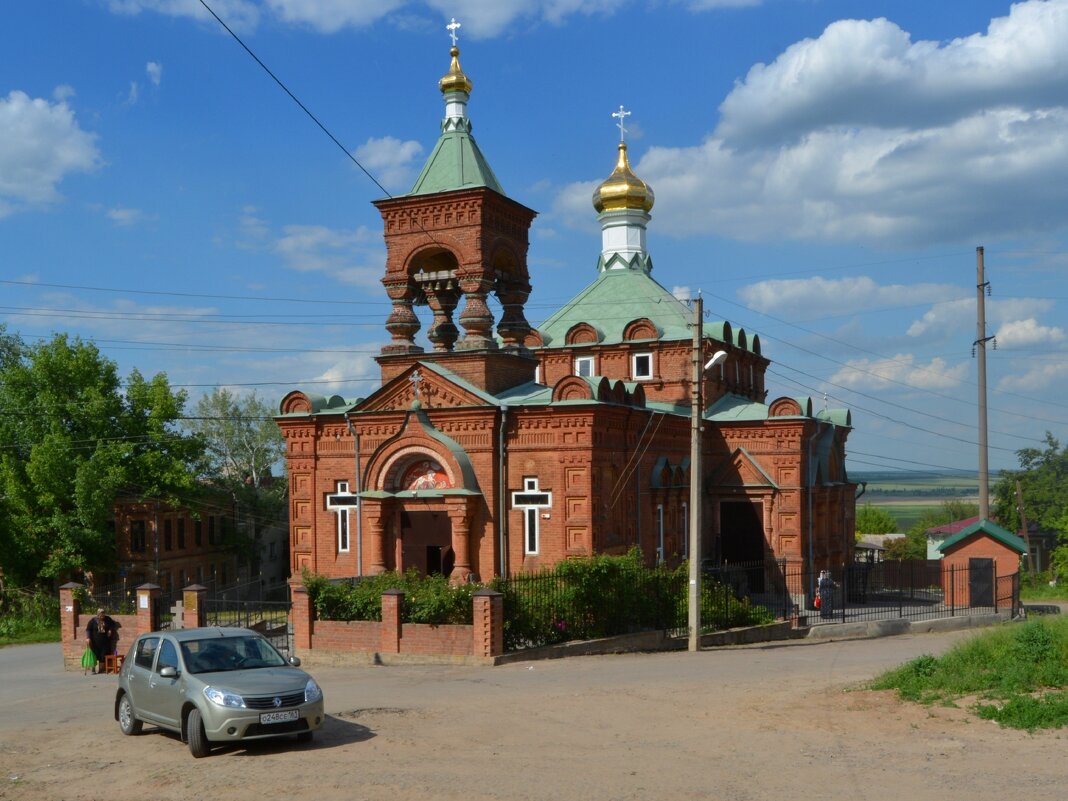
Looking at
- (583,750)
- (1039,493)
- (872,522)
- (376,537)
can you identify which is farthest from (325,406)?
(872,522)

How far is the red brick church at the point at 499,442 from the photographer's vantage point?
24312 mm

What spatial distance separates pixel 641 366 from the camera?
3162cm

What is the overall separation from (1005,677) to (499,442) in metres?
14.1

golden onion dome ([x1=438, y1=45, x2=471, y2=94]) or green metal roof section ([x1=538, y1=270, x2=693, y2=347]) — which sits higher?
golden onion dome ([x1=438, y1=45, x2=471, y2=94])

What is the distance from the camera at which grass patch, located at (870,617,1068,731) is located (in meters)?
10.9

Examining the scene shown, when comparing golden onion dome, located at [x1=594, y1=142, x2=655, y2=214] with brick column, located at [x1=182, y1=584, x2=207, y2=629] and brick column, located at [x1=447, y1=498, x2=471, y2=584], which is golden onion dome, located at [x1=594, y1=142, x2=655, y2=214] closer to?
brick column, located at [x1=447, y1=498, x2=471, y2=584]

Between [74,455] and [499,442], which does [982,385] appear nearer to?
[499,442]

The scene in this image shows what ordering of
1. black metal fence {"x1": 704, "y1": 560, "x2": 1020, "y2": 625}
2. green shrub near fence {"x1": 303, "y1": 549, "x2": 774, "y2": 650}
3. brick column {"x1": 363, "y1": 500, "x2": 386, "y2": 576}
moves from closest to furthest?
green shrub near fence {"x1": 303, "y1": 549, "x2": 774, "y2": 650}
brick column {"x1": 363, "y1": 500, "x2": 386, "y2": 576}
black metal fence {"x1": 704, "y1": 560, "x2": 1020, "y2": 625}

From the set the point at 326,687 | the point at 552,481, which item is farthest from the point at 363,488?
the point at 326,687

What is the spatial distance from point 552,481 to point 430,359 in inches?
176

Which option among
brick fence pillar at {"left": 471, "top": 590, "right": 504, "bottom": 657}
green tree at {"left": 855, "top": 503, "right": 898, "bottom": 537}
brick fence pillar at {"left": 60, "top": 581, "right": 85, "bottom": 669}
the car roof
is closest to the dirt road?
the car roof

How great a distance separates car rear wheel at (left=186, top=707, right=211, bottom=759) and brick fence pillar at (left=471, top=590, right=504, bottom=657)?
782 cm

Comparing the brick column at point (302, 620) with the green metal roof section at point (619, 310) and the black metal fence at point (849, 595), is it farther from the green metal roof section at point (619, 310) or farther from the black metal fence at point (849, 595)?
the green metal roof section at point (619, 310)

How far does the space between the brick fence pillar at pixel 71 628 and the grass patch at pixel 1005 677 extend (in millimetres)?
17015
